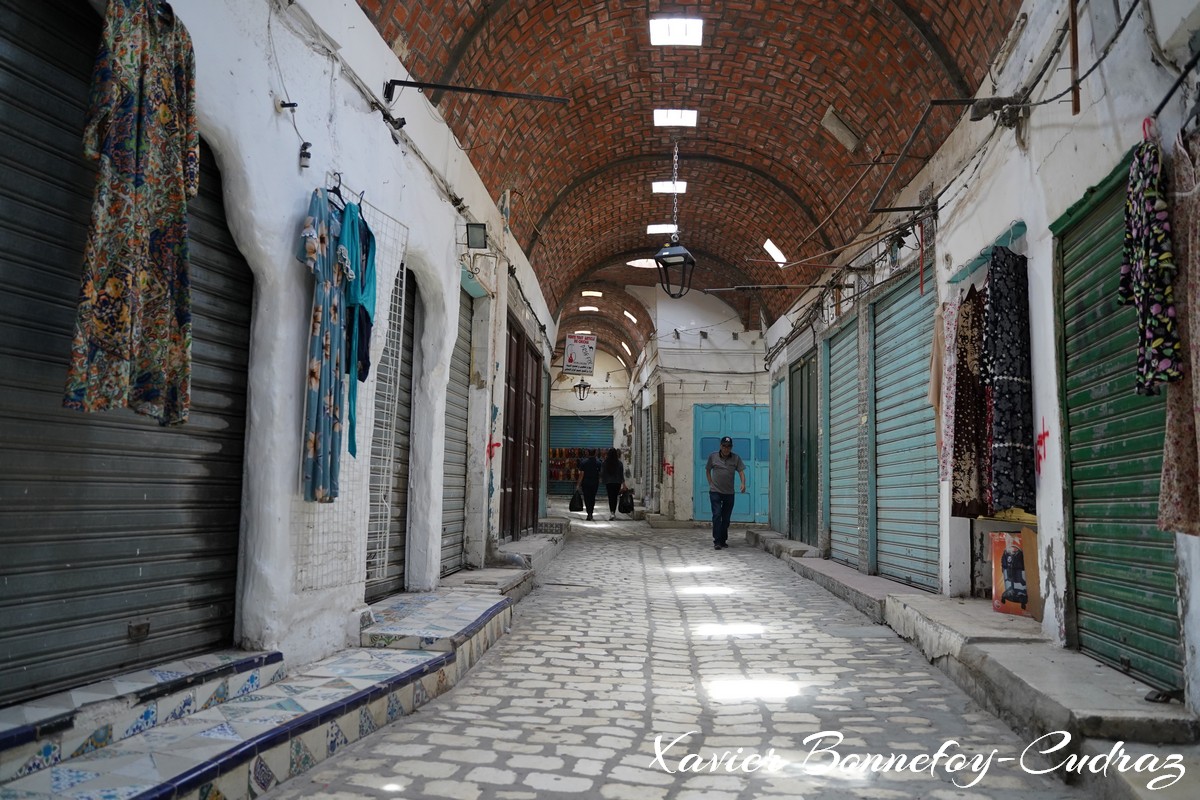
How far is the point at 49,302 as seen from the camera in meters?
3.05

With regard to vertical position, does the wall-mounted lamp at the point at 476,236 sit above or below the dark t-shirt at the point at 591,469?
above

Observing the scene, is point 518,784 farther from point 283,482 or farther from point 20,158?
point 20,158

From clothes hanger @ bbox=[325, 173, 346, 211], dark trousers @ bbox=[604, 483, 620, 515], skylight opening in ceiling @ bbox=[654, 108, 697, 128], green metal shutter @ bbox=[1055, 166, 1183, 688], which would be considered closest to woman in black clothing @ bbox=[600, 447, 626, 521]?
dark trousers @ bbox=[604, 483, 620, 515]

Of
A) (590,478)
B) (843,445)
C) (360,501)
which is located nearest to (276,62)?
(360,501)

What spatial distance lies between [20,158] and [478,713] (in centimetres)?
305

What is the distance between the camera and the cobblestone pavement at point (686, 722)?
10.1 feet

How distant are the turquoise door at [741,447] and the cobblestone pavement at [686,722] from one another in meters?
10.7

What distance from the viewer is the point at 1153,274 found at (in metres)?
3.16

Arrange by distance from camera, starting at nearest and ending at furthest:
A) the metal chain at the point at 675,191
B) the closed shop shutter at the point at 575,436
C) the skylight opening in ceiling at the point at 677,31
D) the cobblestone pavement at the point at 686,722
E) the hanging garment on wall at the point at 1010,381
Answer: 1. the cobblestone pavement at the point at 686,722
2. the hanging garment on wall at the point at 1010,381
3. the skylight opening in ceiling at the point at 677,31
4. the metal chain at the point at 675,191
5. the closed shop shutter at the point at 575,436

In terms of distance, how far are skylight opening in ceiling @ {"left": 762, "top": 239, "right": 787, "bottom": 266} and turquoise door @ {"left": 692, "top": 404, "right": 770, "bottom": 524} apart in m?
4.98

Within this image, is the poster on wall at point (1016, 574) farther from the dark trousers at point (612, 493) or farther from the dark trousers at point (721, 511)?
the dark trousers at point (612, 493)

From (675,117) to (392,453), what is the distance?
21.5 ft

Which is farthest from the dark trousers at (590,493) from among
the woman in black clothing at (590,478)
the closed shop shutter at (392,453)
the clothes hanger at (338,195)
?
the clothes hanger at (338,195)

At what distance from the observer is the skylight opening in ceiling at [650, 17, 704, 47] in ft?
27.2
